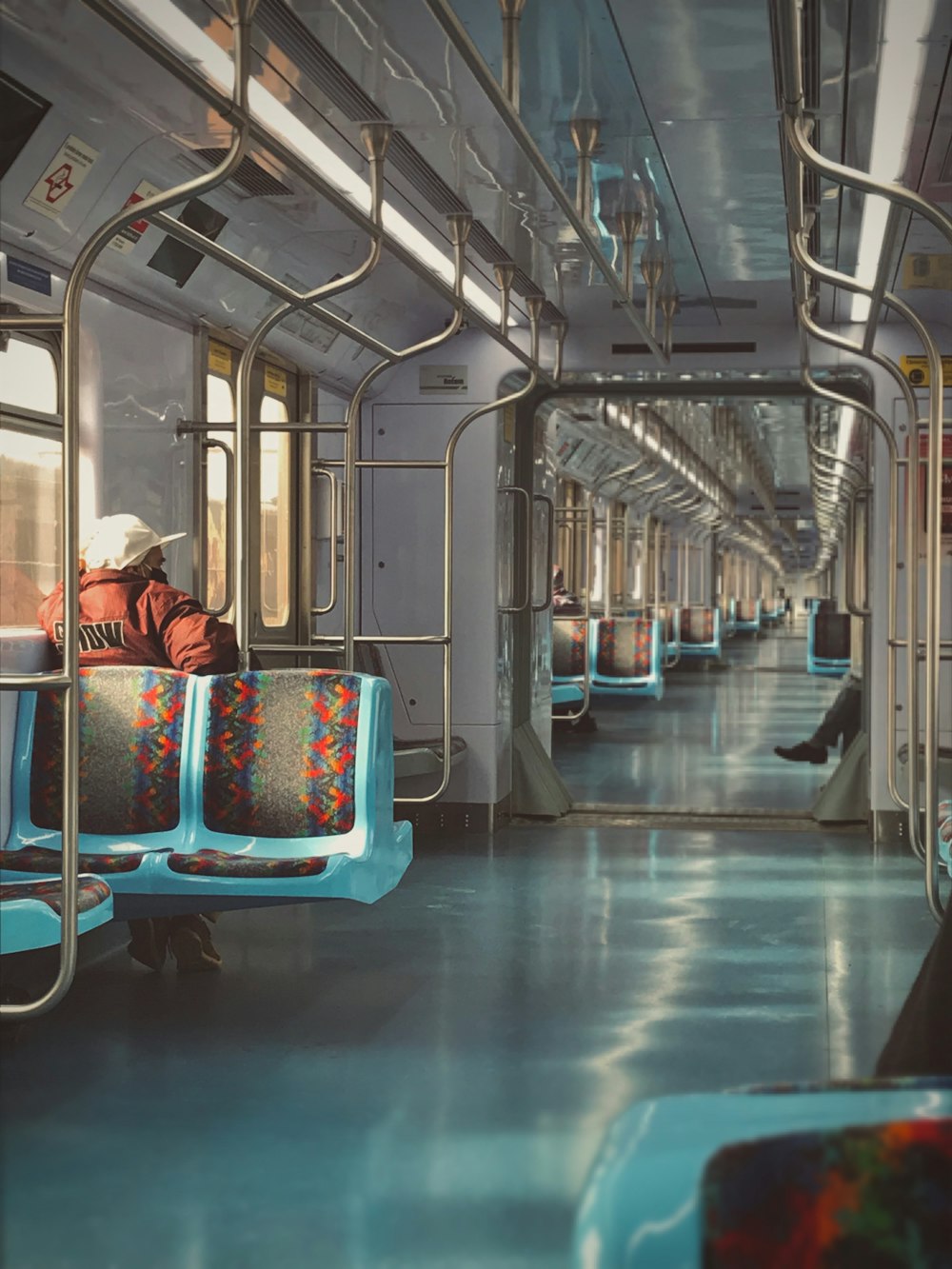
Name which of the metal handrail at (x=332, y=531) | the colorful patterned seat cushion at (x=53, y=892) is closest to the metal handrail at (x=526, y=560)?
the metal handrail at (x=332, y=531)

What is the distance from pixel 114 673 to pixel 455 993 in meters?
1.42

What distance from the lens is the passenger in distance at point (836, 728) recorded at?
34.3 feet

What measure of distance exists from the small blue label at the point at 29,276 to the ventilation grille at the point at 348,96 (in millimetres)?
1037

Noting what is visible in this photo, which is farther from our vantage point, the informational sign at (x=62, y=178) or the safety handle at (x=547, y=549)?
the safety handle at (x=547, y=549)

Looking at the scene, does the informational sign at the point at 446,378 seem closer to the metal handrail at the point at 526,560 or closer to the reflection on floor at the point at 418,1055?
the metal handrail at the point at 526,560

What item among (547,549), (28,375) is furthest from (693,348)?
(28,375)

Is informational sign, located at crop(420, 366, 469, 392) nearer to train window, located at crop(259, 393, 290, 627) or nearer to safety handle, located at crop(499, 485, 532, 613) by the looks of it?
safety handle, located at crop(499, 485, 532, 613)

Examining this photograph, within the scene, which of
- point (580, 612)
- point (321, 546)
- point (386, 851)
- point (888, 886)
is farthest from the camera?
point (580, 612)

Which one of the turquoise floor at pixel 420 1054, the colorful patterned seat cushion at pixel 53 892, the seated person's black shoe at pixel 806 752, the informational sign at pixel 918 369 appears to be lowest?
the turquoise floor at pixel 420 1054

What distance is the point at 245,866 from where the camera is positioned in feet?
14.2

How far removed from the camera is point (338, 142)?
495cm

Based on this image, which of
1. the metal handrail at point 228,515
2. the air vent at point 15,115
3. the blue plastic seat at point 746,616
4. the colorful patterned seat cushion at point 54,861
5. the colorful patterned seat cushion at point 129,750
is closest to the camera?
the air vent at point 15,115

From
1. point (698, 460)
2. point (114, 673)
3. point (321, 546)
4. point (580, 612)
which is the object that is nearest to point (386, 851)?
point (114, 673)

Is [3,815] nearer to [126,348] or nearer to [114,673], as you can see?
[114,673]
